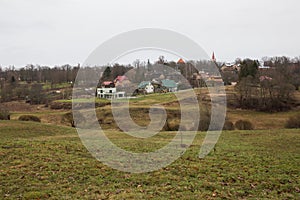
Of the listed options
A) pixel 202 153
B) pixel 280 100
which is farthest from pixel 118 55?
pixel 280 100

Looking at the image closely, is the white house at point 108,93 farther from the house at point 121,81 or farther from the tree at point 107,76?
the tree at point 107,76

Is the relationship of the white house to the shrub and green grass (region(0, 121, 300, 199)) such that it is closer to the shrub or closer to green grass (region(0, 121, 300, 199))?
the shrub

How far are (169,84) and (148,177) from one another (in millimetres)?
41742

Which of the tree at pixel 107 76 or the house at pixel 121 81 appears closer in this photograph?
the tree at pixel 107 76

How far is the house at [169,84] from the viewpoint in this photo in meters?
49.6

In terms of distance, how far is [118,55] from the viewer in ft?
49.4

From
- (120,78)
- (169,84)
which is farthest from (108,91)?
(169,84)

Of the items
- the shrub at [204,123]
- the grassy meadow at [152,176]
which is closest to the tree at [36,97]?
the shrub at [204,123]

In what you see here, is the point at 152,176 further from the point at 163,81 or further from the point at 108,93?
the point at 163,81

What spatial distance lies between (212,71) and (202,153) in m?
42.2

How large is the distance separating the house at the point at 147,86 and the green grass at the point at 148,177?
3794cm

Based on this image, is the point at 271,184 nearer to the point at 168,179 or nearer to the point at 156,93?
the point at 168,179

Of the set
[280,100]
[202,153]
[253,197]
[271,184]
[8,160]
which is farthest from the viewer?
[280,100]

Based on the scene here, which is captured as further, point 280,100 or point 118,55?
point 280,100
